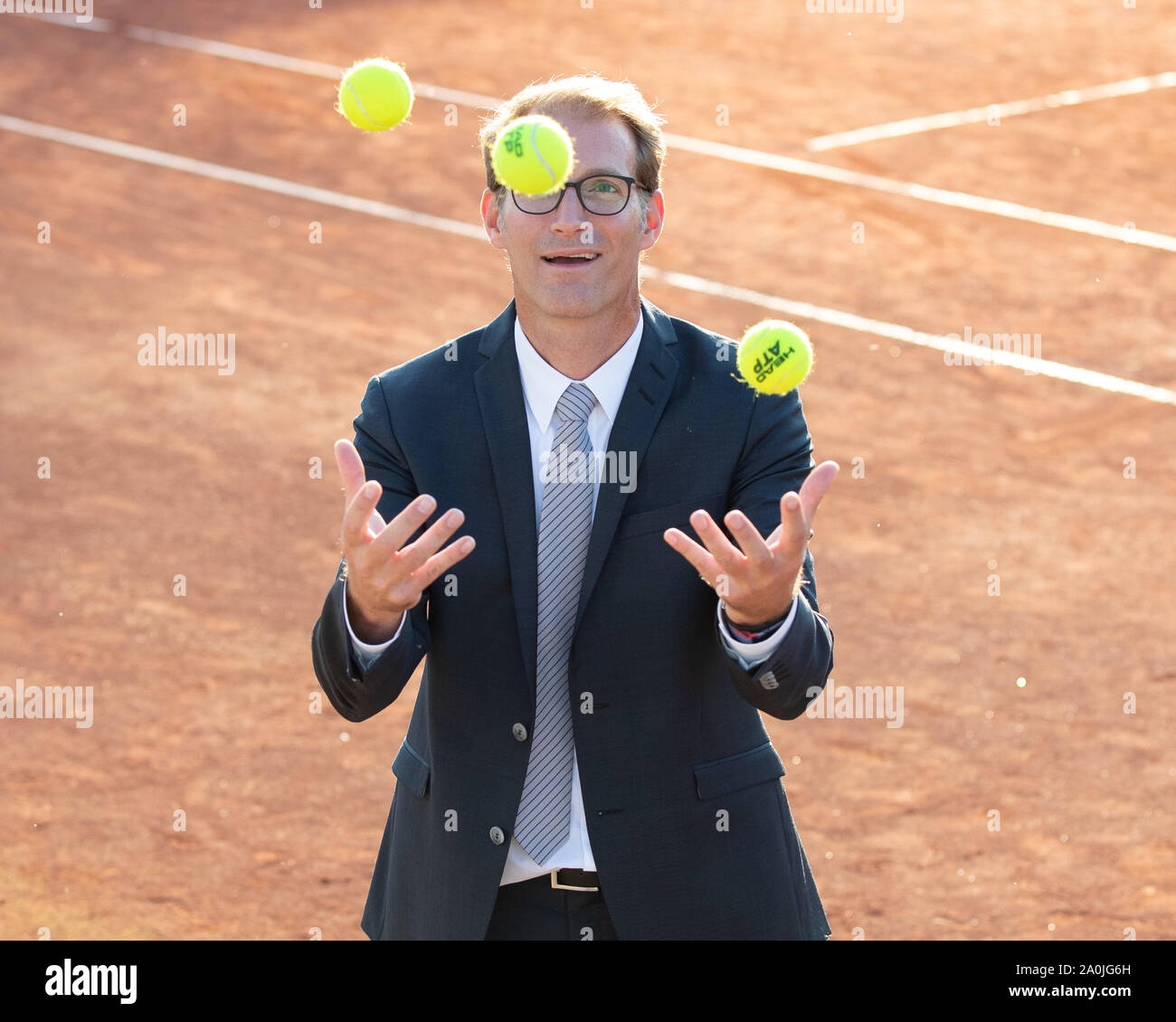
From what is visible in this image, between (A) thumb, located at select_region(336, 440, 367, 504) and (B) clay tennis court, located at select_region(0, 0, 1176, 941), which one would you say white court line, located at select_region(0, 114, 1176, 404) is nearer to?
(B) clay tennis court, located at select_region(0, 0, 1176, 941)

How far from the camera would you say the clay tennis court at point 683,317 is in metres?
7.79

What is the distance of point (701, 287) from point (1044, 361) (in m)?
3.39

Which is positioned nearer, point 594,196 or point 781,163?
point 594,196

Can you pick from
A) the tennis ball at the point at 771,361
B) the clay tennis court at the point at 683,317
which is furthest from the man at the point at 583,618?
the clay tennis court at the point at 683,317

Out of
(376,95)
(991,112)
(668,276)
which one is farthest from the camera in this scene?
(991,112)

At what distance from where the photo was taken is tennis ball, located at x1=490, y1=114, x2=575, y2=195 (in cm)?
349

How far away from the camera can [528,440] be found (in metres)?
3.74

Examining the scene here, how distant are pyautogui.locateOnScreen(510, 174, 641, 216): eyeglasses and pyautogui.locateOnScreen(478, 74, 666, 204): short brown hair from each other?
74 millimetres

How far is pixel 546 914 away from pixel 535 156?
1783 millimetres

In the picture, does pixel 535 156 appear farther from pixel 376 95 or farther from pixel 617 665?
pixel 376 95

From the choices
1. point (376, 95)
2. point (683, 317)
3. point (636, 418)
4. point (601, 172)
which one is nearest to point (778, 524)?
point (636, 418)

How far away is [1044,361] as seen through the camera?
1337 centimetres

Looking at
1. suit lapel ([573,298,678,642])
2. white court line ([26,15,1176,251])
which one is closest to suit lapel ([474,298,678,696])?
suit lapel ([573,298,678,642])

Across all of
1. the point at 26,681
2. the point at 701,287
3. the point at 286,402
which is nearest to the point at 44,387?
the point at 286,402
